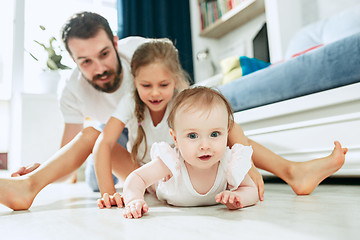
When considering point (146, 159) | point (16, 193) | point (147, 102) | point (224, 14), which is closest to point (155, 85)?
point (147, 102)

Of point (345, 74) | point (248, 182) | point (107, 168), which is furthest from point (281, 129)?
point (107, 168)

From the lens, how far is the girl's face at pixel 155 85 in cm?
96

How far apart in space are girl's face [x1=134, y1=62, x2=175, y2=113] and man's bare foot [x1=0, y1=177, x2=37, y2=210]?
42cm

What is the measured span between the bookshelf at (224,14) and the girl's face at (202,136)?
6.20ft

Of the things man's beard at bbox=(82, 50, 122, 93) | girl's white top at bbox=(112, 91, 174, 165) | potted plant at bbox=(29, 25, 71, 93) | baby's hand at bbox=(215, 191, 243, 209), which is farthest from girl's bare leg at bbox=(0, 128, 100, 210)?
potted plant at bbox=(29, 25, 71, 93)

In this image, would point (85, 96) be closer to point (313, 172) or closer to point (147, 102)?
point (147, 102)

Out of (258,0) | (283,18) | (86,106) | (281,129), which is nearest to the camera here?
(281,129)

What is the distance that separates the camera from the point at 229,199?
2.06ft

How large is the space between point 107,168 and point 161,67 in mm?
364

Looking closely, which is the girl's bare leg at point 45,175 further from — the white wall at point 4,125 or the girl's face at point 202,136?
the white wall at point 4,125

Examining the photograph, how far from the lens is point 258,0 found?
2273 mm

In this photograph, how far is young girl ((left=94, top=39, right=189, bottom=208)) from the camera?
96 centimetres

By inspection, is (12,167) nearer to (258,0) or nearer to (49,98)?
(49,98)

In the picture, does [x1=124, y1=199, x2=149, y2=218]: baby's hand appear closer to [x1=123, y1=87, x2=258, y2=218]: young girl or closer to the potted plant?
[x1=123, y1=87, x2=258, y2=218]: young girl
